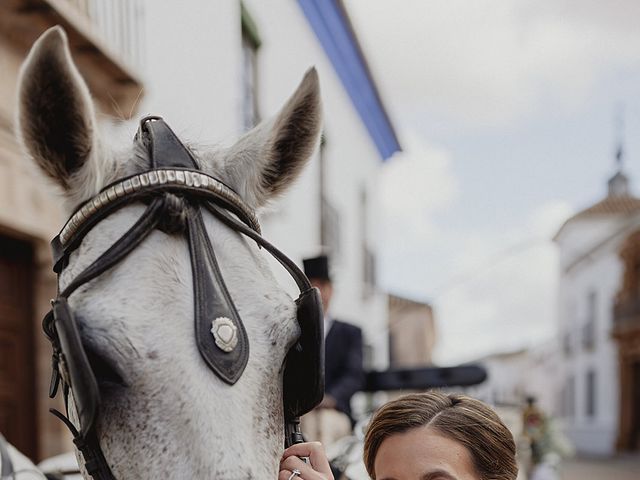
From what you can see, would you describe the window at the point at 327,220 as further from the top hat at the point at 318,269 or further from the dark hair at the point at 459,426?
the dark hair at the point at 459,426

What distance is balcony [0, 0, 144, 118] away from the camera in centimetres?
371

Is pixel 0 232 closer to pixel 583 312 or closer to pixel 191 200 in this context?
pixel 191 200

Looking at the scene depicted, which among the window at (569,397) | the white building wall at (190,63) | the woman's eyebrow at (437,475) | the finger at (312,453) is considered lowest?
the window at (569,397)

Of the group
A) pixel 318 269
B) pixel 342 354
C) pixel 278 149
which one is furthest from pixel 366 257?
pixel 278 149

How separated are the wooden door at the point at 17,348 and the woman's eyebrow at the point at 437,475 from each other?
2.91 m

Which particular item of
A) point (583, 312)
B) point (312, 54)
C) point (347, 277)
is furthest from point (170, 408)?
point (583, 312)

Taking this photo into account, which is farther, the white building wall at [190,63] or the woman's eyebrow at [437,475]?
the white building wall at [190,63]

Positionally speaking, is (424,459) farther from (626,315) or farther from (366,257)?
(626,315)

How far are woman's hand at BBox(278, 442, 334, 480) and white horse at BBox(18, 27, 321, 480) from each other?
0.26 feet

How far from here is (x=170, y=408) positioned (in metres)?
1.23

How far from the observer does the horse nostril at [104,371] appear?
50.1 inches

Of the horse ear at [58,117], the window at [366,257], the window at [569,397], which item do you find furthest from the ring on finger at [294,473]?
the window at [569,397]

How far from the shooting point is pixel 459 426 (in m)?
1.69

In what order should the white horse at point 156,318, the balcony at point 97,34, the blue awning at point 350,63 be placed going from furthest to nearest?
the blue awning at point 350,63 < the balcony at point 97,34 < the white horse at point 156,318
